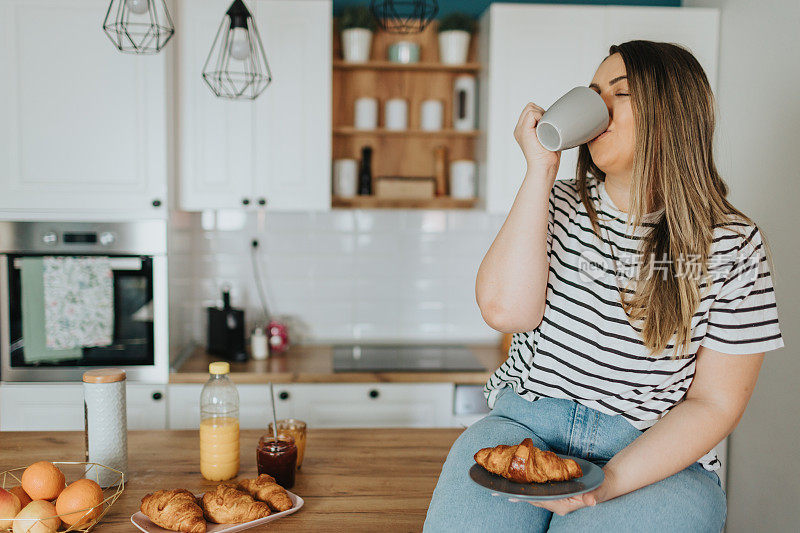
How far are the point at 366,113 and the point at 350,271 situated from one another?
2.41 ft

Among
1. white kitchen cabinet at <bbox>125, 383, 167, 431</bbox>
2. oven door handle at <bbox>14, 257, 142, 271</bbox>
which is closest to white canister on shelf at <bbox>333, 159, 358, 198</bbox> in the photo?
oven door handle at <bbox>14, 257, 142, 271</bbox>

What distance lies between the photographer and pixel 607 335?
1289mm

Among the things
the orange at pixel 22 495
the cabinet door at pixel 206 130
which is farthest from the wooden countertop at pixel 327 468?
the cabinet door at pixel 206 130

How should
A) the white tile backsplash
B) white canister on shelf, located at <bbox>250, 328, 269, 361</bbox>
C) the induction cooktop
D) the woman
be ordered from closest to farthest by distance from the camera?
the woman
the induction cooktop
white canister on shelf, located at <bbox>250, 328, 269, 361</bbox>
the white tile backsplash

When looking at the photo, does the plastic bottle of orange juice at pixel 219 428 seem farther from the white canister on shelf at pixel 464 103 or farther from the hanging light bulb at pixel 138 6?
the white canister on shelf at pixel 464 103

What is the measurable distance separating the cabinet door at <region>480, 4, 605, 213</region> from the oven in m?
1.38

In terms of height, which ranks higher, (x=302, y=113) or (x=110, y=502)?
(x=302, y=113)

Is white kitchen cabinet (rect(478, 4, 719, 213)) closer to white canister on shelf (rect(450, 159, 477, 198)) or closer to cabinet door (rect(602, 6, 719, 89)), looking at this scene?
cabinet door (rect(602, 6, 719, 89))

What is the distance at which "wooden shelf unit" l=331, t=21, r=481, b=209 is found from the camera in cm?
302

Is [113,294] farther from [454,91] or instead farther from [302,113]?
[454,91]

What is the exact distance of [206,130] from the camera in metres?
2.69

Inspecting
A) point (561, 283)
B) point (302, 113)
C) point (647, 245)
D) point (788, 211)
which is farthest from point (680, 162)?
point (302, 113)

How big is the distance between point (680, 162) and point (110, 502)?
4.11 feet

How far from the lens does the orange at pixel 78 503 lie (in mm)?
1119
